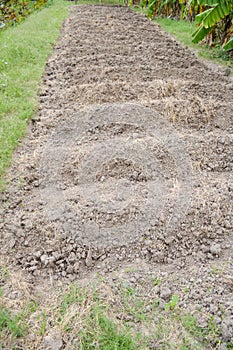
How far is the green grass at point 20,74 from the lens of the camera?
4137mm

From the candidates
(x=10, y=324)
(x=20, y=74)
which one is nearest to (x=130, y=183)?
(x=10, y=324)

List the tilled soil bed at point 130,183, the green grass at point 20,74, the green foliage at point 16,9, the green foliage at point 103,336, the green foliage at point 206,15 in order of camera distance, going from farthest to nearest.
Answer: the green foliage at point 16,9 → the green foliage at point 206,15 → the green grass at point 20,74 → the tilled soil bed at point 130,183 → the green foliage at point 103,336

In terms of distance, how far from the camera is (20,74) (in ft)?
18.6

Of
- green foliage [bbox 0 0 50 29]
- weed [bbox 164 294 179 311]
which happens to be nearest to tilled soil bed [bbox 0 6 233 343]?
weed [bbox 164 294 179 311]

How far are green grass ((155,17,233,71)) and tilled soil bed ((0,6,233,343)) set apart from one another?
47.4 inches

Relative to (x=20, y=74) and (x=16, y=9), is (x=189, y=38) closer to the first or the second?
(x=20, y=74)

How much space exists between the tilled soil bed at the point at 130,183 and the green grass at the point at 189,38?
120 centimetres

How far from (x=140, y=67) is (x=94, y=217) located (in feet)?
12.2

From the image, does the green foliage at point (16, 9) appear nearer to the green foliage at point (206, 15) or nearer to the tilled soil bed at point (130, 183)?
the green foliage at point (206, 15)

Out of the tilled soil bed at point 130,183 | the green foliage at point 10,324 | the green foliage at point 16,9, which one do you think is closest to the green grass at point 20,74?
the tilled soil bed at point 130,183

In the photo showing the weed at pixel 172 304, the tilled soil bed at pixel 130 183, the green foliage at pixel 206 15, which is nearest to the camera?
the weed at pixel 172 304

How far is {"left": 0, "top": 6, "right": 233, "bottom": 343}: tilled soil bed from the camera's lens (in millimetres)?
2599

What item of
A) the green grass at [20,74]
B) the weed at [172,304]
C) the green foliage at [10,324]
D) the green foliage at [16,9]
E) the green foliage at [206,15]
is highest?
the green foliage at [206,15]

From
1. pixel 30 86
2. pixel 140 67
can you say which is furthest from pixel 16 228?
pixel 140 67
